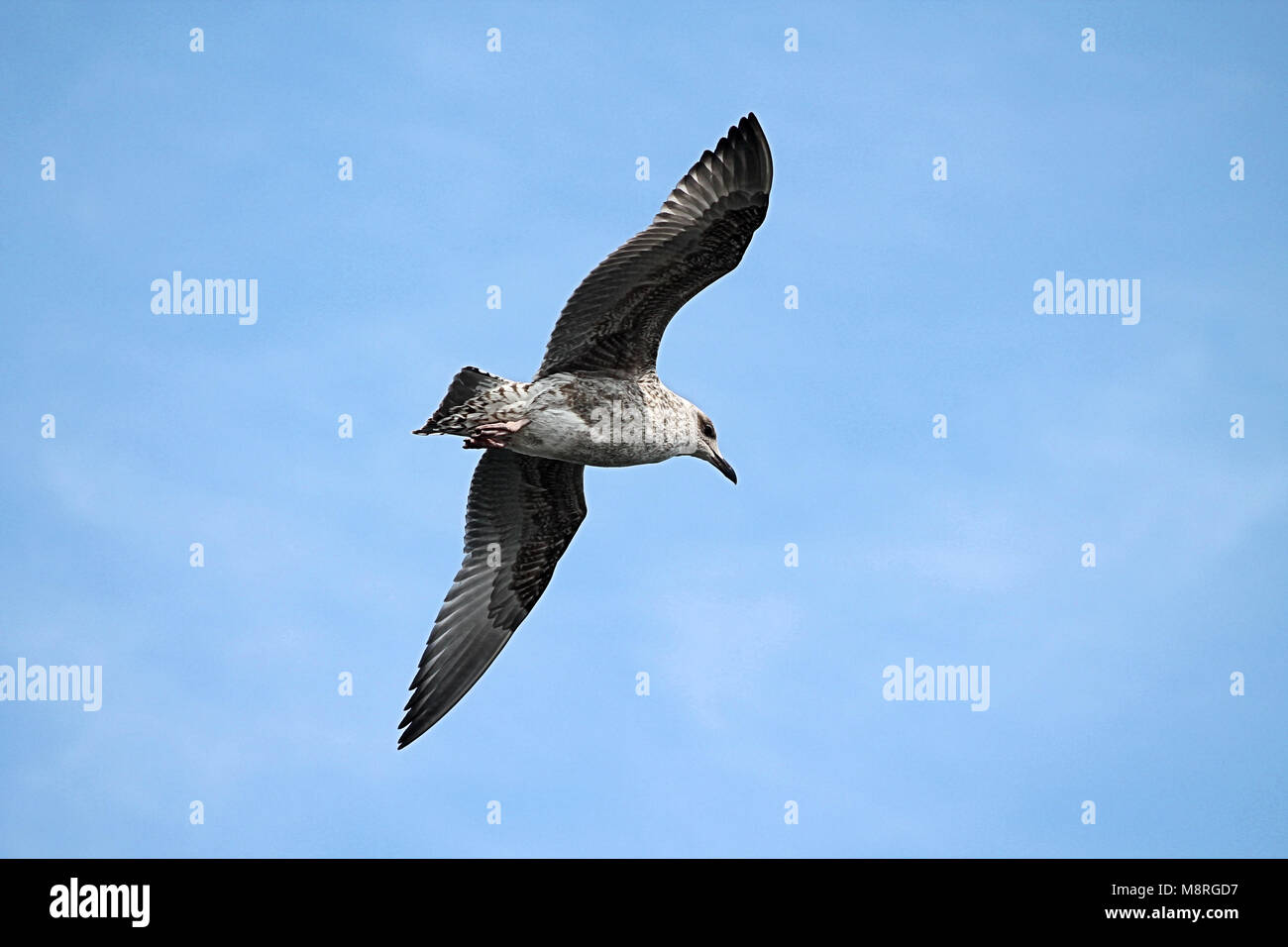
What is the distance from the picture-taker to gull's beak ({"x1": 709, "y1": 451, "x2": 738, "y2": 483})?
611 inches

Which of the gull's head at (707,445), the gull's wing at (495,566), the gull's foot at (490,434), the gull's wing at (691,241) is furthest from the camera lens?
the gull's wing at (495,566)

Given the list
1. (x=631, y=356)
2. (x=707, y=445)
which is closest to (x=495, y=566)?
(x=707, y=445)

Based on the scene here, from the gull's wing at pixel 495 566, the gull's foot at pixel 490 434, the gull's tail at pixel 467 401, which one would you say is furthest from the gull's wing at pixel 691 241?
the gull's wing at pixel 495 566

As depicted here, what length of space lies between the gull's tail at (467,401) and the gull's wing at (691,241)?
871 millimetres

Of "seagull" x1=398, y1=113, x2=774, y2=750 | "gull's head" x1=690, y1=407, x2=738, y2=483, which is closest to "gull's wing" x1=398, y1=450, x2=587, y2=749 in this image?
"seagull" x1=398, y1=113, x2=774, y2=750

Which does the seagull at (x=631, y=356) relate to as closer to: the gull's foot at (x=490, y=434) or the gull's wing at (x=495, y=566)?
the gull's foot at (x=490, y=434)

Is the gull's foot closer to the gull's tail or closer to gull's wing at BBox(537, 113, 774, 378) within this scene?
the gull's tail

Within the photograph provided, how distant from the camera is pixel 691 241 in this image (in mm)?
13875

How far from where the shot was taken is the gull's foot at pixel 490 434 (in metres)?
14.1

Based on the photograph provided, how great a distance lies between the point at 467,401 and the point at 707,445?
8.49 ft

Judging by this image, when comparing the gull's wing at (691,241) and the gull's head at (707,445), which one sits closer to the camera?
the gull's wing at (691,241)

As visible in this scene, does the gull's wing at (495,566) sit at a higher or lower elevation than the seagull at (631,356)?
lower

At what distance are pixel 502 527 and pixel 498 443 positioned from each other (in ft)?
8.06

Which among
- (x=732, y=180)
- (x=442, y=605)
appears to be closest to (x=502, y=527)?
(x=442, y=605)
